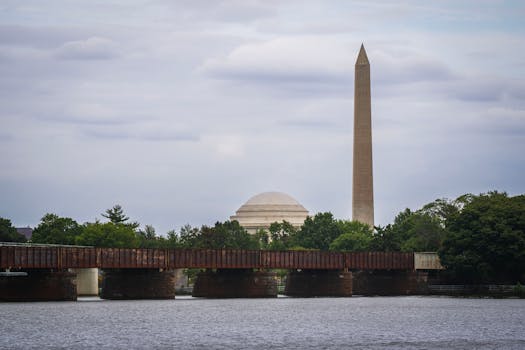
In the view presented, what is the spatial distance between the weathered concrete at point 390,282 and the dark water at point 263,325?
80.5ft

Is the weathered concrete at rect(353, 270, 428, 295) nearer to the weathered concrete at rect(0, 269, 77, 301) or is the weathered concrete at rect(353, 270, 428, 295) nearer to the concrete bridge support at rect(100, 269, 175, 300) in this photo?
the concrete bridge support at rect(100, 269, 175, 300)

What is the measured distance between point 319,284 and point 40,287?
3971 cm

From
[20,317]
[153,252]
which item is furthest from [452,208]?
[20,317]

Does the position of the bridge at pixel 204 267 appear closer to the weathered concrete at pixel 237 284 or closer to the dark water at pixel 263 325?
the weathered concrete at pixel 237 284

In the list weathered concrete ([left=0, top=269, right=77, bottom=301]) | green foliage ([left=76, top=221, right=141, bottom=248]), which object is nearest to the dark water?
weathered concrete ([left=0, top=269, right=77, bottom=301])

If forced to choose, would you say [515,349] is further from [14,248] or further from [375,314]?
A: [14,248]

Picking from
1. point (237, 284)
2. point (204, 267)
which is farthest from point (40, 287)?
point (237, 284)

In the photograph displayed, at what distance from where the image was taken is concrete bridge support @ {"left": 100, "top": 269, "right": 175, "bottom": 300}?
145 m

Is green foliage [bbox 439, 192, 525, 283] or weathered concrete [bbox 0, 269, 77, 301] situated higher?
green foliage [bbox 439, 192, 525, 283]

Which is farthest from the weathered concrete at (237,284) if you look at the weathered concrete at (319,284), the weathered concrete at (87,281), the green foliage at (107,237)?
the green foliage at (107,237)

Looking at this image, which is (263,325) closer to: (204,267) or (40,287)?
(40,287)

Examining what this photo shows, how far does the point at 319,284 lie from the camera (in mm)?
161500

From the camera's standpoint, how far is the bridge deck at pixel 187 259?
5236 inches

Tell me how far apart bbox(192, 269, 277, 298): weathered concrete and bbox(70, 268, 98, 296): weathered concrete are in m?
17.6
